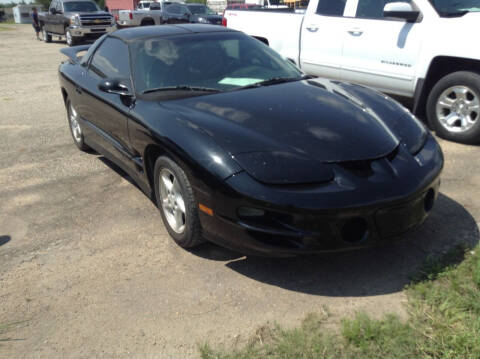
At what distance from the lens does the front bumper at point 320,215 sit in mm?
2668

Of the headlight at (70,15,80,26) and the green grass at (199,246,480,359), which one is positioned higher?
the green grass at (199,246,480,359)

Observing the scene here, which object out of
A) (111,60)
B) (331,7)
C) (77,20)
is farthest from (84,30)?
(111,60)

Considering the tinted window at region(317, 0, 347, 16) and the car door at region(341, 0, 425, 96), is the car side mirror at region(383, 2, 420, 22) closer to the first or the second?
the car door at region(341, 0, 425, 96)

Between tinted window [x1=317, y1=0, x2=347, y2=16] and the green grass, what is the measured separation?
15.1 feet

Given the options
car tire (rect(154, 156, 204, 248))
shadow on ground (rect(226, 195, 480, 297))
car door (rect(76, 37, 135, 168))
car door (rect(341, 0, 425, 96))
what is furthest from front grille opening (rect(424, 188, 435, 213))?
car door (rect(341, 0, 425, 96))

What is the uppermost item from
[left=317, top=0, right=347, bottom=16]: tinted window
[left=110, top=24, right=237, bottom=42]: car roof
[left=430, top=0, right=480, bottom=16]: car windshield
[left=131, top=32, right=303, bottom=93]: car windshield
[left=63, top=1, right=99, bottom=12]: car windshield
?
[left=430, top=0, right=480, bottom=16]: car windshield

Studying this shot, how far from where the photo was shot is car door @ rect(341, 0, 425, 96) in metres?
5.63

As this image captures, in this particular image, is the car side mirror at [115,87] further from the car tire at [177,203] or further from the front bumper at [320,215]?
→ the front bumper at [320,215]

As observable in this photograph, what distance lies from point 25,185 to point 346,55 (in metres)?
4.23

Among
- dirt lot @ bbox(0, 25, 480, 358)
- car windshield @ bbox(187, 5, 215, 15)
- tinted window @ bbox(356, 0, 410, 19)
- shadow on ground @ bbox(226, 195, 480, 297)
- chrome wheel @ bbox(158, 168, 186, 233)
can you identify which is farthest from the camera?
car windshield @ bbox(187, 5, 215, 15)

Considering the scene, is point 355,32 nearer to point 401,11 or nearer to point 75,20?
point 401,11

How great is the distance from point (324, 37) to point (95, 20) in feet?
47.9

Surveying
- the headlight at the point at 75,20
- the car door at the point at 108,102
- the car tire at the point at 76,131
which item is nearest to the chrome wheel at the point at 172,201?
the car door at the point at 108,102

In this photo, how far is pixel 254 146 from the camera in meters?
2.92
